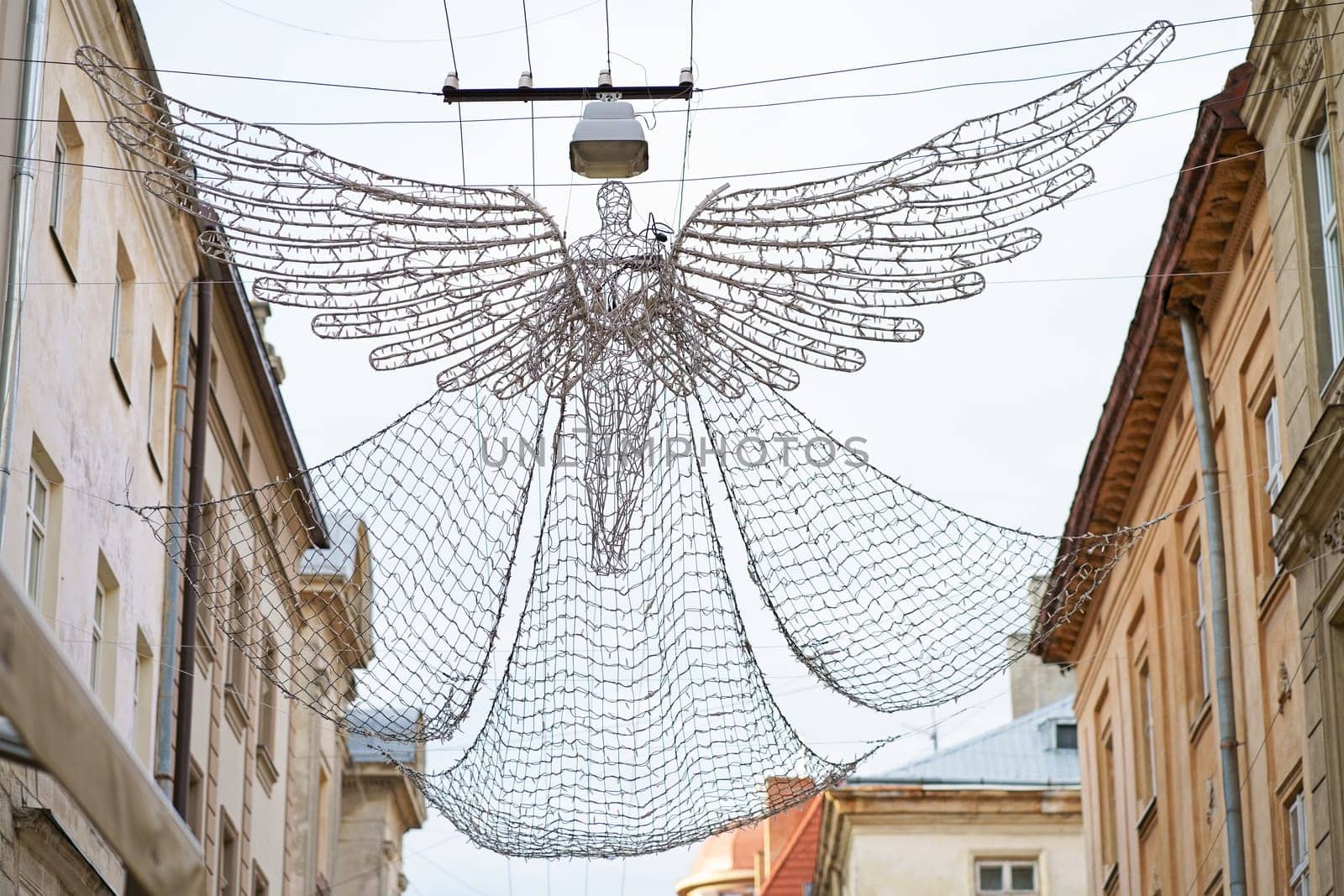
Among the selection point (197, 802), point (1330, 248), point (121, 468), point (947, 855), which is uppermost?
point (1330, 248)

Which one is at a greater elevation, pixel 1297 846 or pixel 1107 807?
pixel 1107 807

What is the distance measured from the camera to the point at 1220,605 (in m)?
18.8

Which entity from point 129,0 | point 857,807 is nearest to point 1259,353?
point 129,0

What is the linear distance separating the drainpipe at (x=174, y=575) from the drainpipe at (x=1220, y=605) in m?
7.72

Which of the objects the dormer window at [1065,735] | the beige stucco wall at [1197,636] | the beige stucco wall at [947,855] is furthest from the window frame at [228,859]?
the dormer window at [1065,735]

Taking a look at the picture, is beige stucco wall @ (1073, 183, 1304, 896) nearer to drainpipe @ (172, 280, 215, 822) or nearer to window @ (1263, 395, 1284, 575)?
window @ (1263, 395, 1284, 575)

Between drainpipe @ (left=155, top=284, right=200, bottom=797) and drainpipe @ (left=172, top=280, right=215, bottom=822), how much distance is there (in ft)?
0.36

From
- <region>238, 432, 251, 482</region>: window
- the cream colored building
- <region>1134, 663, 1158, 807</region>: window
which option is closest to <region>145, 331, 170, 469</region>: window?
the cream colored building

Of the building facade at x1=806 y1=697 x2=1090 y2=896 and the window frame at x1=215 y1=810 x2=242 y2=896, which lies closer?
the window frame at x1=215 y1=810 x2=242 y2=896

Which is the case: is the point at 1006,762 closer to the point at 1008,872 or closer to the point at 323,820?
the point at 1008,872

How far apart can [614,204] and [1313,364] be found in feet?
18.1

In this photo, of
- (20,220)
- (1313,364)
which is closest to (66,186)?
(20,220)

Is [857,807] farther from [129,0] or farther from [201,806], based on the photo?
[129,0]

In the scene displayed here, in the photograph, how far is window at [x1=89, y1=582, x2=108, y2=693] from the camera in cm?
1690
